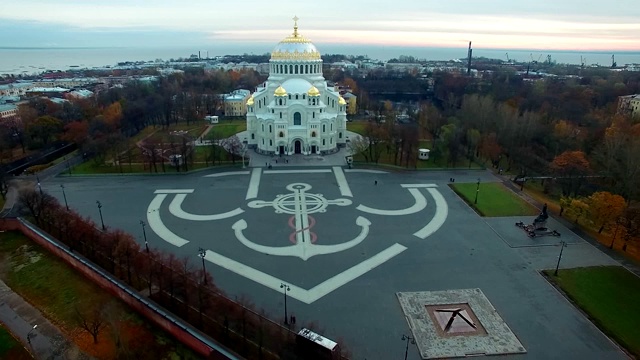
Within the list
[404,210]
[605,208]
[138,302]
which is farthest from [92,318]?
[605,208]

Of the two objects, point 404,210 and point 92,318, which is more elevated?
point 404,210

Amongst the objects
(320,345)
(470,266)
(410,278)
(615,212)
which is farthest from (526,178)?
(320,345)

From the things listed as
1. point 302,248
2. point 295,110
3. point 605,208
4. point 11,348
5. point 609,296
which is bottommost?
point 11,348

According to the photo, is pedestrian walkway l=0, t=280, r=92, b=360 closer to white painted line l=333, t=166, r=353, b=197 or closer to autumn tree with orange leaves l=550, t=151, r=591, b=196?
white painted line l=333, t=166, r=353, b=197

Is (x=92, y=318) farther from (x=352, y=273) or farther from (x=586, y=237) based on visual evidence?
(x=586, y=237)

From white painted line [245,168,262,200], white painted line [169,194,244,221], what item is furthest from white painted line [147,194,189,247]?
white painted line [245,168,262,200]

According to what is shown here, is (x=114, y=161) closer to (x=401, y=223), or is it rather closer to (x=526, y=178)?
(x=401, y=223)

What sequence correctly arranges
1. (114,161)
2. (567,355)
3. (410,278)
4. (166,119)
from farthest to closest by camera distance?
(166,119)
(114,161)
(410,278)
(567,355)

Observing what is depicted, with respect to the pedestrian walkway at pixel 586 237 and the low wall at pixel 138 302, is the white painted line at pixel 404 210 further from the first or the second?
the low wall at pixel 138 302
